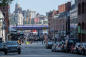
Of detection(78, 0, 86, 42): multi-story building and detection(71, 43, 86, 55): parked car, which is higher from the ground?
detection(78, 0, 86, 42): multi-story building

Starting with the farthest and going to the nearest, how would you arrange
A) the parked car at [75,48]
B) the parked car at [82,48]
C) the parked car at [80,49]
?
the parked car at [75,48], the parked car at [80,49], the parked car at [82,48]

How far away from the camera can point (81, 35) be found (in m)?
86.8

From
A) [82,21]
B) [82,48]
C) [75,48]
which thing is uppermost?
[82,21]

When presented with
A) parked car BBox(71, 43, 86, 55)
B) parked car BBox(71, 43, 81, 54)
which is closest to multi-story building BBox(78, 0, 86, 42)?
parked car BBox(71, 43, 81, 54)

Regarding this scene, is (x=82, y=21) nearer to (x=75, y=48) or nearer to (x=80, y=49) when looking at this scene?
(x=75, y=48)

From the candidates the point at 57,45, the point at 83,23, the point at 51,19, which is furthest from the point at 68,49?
the point at 51,19

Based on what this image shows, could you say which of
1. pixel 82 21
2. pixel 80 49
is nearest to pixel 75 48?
pixel 80 49

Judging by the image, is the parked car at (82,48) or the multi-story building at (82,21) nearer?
the parked car at (82,48)

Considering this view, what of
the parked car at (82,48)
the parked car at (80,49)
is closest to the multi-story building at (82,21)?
the parked car at (80,49)

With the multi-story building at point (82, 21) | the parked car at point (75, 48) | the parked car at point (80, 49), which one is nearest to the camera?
the parked car at point (80, 49)

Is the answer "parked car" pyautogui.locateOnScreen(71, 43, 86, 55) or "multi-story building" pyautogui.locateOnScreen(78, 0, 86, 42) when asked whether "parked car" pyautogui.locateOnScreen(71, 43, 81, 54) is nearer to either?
"parked car" pyautogui.locateOnScreen(71, 43, 86, 55)

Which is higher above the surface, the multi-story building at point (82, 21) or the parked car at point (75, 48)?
the multi-story building at point (82, 21)

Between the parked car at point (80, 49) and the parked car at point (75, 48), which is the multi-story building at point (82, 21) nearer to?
the parked car at point (75, 48)

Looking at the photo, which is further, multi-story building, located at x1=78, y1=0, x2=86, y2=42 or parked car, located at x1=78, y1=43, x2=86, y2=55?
multi-story building, located at x1=78, y1=0, x2=86, y2=42
